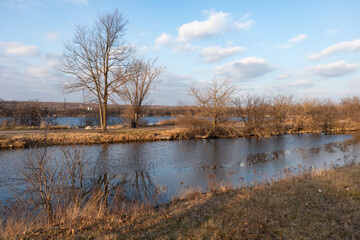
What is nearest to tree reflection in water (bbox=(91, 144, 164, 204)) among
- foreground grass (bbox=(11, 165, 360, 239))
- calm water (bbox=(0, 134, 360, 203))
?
calm water (bbox=(0, 134, 360, 203))

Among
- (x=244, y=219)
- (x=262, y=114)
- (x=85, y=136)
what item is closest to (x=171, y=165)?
(x=244, y=219)

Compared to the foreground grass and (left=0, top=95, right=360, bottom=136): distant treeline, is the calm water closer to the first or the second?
the foreground grass

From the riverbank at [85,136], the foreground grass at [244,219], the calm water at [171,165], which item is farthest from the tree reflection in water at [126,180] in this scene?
the riverbank at [85,136]

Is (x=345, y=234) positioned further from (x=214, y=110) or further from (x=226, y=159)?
(x=214, y=110)

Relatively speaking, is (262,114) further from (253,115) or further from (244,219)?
(244,219)

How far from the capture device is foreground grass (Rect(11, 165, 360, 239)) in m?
4.42

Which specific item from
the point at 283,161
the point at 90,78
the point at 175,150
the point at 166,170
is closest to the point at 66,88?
the point at 90,78

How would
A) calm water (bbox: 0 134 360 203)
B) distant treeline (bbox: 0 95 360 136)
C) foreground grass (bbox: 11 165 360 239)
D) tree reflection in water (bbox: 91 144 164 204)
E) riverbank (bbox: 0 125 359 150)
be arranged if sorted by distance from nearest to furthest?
foreground grass (bbox: 11 165 360 239)
tree reflection in water (bbox: 91 144 164 204)
calm water (bbox: 0 134 360 203)
riverbank (bbox: 0 125 359 150)
distant treeline (bbox: 0 95 360 136)

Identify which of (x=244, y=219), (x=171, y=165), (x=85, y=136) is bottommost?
(x=171, y=165)

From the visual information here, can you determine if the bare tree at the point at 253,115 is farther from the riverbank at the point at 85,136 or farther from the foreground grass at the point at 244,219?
the foreground grass at the point at 244,219

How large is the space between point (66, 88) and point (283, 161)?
18.4 meters

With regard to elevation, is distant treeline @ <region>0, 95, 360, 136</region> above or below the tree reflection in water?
above

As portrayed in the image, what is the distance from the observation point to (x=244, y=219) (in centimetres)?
502

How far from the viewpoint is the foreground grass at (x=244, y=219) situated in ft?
14.5
